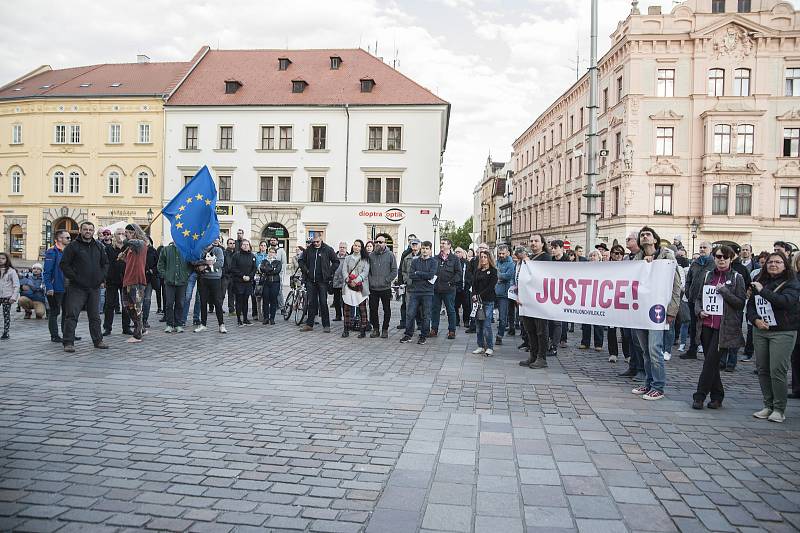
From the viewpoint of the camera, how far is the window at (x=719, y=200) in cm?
3881

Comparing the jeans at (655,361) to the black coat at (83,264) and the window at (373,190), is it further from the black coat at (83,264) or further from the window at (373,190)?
the window at (373,190)

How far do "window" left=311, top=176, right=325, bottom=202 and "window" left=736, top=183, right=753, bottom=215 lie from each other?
28146 millimetres

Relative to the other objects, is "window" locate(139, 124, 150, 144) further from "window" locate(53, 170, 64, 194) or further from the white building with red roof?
"window" locate(53, 170, 64, 194)

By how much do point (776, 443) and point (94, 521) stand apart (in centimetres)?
591

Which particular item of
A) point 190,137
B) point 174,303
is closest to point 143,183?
point 190,137

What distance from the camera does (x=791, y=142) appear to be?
127 ft

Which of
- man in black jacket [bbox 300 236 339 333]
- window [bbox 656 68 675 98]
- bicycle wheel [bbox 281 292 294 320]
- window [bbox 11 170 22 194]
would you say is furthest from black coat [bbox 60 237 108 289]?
window [bbox 11 170 22 194]

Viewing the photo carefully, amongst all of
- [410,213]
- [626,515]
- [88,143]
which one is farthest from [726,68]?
[88,143]

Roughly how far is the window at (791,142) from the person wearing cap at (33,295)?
42.8m

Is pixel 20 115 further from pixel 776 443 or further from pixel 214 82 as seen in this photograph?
pixel 776 443

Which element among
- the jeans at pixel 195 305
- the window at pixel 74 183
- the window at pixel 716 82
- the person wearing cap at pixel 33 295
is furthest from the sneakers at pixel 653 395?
the window at pixel 74 183

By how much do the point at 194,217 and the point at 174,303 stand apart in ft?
6.33

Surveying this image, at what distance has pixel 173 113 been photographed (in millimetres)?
44188

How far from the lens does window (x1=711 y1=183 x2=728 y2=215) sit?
127 ft
